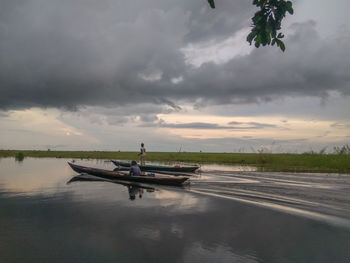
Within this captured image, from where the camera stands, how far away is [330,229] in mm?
8148

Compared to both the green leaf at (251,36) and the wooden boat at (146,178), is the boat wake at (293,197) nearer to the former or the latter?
the wooden boat at (146,178)

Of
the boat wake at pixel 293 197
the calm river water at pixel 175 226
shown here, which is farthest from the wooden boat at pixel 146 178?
the calm river water at pixel 175 226

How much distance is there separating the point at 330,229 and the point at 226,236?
127 inches

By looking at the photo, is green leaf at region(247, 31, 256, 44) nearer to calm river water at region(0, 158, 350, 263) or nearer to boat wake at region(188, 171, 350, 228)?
calm river water at region(0, 158, 350, 263)

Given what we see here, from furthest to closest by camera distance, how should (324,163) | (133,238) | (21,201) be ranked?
(324,163) < (21,201) < (133,238)

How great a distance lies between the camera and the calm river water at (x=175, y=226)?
6.30 m

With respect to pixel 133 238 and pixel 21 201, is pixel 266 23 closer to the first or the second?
pixel 133 238

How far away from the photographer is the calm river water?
6305 millimetres

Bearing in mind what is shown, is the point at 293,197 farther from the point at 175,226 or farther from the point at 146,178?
the point at 146,178

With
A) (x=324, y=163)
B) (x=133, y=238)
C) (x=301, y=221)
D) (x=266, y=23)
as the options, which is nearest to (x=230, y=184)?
(x=301, y=221)

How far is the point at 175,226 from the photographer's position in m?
8.23

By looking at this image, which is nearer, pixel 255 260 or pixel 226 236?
pixel 255 260

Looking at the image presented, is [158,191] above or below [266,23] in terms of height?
below

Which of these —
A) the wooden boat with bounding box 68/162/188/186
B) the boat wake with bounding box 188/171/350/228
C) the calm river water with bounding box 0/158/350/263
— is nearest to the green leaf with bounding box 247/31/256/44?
the calm river water with bounding box 0/158/350/263
